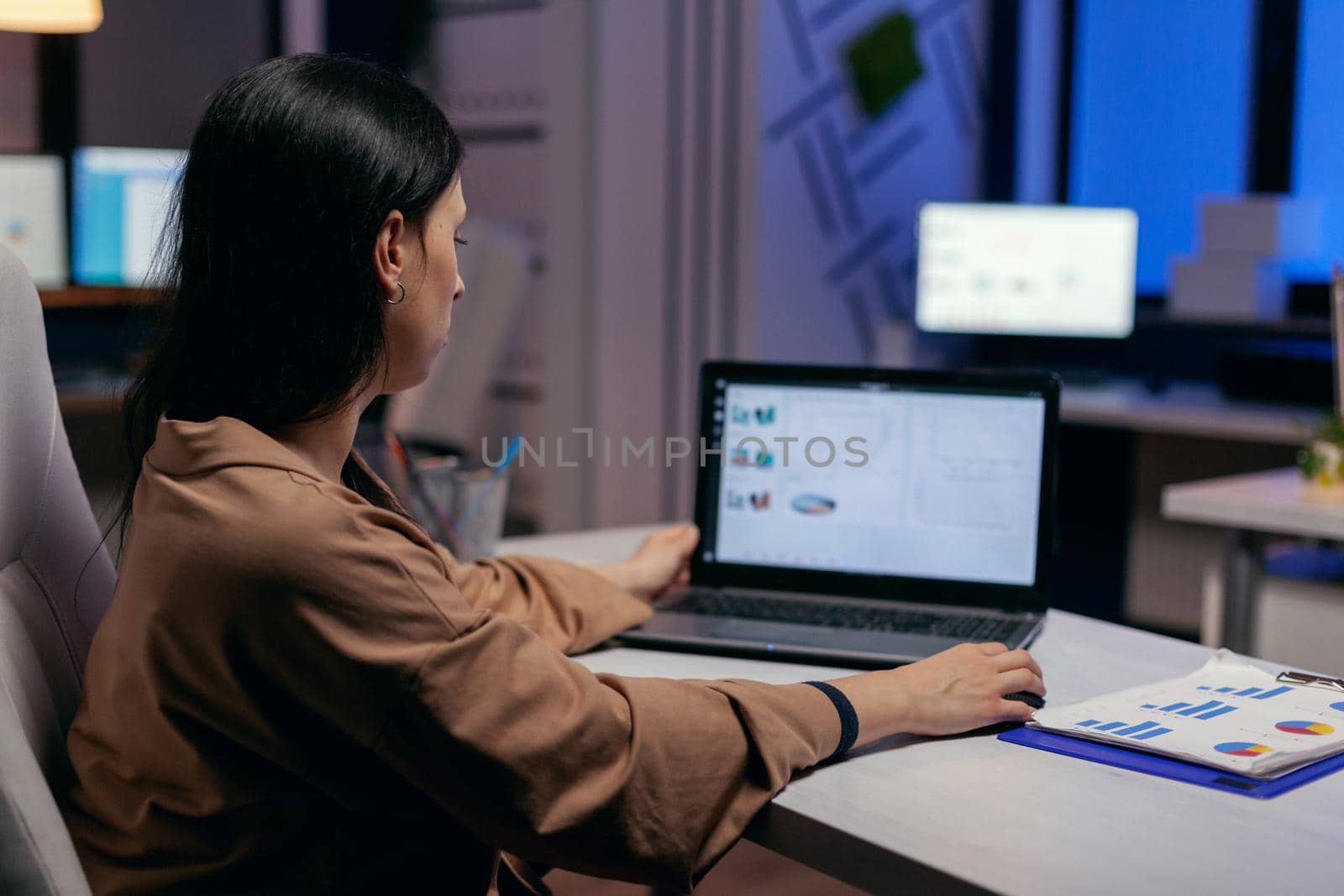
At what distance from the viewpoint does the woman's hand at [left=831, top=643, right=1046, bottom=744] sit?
105 centimetres

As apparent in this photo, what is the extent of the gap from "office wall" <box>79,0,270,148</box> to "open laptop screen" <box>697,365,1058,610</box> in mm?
2987

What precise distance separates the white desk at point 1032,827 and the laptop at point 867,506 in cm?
34

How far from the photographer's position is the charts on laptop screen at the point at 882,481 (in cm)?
143

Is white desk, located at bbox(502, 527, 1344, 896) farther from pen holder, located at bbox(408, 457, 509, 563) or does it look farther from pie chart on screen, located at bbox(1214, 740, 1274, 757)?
pen holder, located at bbox(408, 457, 509, 563)

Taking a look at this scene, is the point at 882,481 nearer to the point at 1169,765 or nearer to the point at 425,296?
the point at 1169,765

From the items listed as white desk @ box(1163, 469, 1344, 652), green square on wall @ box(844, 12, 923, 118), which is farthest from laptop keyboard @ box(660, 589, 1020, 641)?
green square on wall @ box(844, 12, 923, 118)

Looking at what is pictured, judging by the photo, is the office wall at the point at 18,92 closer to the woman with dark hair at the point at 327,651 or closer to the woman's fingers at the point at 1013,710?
the woman with dark hair at the point at 327,651

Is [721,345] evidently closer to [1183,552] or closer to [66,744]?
[1183,552]

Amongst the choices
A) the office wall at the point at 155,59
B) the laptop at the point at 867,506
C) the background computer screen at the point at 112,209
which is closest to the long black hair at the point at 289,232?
the laptop at the point at 867,506

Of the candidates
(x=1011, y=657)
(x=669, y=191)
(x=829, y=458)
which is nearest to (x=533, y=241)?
(x=669, y=191)

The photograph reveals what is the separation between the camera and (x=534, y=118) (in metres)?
4.55

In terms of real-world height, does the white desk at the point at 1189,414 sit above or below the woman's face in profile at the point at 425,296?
below

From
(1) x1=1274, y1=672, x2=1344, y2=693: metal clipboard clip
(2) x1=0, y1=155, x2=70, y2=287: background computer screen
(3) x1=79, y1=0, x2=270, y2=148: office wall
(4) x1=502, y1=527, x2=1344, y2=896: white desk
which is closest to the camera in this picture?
(4) x1=502, y1=527, x2=1344, y2=896: white desk

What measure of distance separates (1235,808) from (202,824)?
27.3 inches
